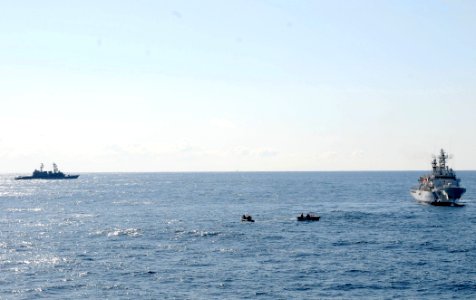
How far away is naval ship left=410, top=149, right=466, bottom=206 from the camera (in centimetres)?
15288

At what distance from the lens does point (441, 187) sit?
15662cm

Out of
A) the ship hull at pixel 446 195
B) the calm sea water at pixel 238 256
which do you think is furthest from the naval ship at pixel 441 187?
the calm sea water at pixel 238 256

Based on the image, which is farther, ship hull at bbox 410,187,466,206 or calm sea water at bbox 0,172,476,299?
ship hull at bbox 410,187,466,206

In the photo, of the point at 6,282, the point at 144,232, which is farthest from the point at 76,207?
the point at 6,282

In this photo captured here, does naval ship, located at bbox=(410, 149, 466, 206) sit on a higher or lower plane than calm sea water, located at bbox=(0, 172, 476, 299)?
higher

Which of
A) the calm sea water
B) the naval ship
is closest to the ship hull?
the naval ship

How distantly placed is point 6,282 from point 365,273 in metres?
43.0

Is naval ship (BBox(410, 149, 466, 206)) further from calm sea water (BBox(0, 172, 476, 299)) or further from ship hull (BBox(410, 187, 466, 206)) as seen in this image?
calm sea water (BBox(0, 172, 476, 299))

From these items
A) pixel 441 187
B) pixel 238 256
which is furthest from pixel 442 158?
pixel 238 256

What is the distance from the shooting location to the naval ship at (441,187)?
502 feet

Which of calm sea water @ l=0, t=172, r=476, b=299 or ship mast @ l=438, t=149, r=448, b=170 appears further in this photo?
ship mast @ l=438, t=149, r=448, b=170

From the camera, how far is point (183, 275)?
6806 cm

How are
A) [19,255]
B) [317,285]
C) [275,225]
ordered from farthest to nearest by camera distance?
1. [275,225]
2. [19,255]
3. [317,285]

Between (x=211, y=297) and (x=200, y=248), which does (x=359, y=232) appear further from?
(x=211, y=297)
